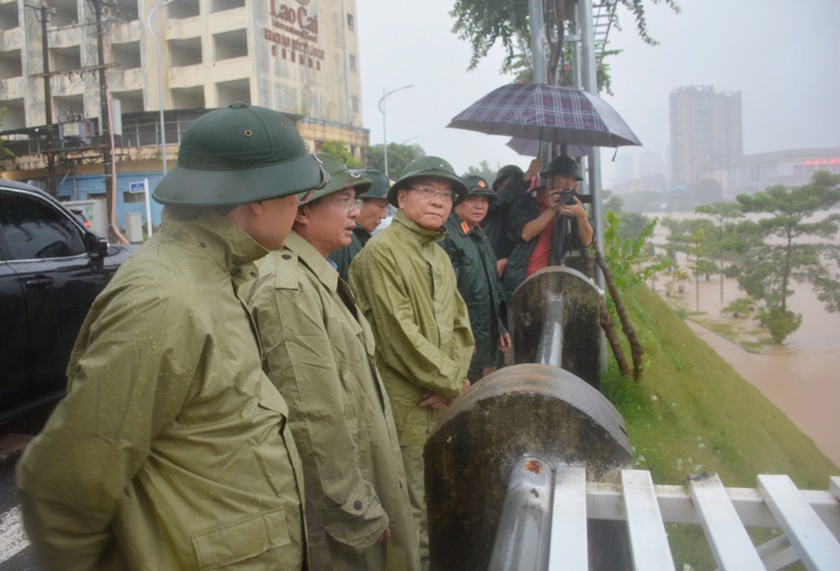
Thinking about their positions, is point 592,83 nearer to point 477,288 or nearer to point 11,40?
point 477,288

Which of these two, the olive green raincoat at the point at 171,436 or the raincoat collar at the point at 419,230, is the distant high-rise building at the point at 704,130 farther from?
the olive green raincoat at the point at 171,436

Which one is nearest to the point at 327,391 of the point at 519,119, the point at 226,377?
the point at 226,377

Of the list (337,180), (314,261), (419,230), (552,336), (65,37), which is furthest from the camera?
(65,37)

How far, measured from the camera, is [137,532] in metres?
1.43

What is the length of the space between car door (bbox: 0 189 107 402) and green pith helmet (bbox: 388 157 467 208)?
8.33ft

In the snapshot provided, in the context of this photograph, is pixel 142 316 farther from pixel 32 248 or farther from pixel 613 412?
pixel 32 248

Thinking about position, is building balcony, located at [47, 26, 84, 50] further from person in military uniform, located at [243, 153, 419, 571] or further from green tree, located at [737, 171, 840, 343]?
person in military uniform, located at [243, 153, 419, 571]

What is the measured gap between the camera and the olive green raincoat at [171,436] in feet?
4.35

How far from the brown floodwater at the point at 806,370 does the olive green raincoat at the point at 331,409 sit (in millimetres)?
6868

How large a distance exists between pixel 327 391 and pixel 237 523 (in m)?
0.59

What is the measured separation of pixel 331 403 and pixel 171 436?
2.16 feet

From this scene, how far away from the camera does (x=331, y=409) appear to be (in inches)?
80.4

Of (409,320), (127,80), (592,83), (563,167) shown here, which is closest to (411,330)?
(409,320)

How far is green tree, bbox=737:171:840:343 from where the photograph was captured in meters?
16.2
